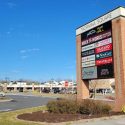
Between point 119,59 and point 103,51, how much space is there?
7.64 feet

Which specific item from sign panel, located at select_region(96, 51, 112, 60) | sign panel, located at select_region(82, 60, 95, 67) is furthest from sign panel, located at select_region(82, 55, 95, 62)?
sign panel, located at select_region(96, 51, 112, 60)

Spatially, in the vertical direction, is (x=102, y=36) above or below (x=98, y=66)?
above

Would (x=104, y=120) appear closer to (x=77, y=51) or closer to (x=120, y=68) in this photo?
(x=120, y=68)

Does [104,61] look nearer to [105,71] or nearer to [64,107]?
[105,71]

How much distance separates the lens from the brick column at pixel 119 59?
20672 mm

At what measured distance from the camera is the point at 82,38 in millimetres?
26062

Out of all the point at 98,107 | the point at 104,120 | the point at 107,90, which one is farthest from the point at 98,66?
the point at 107,90

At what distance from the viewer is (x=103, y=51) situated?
908 inches

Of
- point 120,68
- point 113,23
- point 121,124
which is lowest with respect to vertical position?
point 121,124

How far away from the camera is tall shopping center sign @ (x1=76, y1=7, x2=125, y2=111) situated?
68.7 ft

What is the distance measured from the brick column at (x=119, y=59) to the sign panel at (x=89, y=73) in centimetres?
314

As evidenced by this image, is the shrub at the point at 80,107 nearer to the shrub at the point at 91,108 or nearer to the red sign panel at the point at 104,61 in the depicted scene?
the shrub at the point at 91,108

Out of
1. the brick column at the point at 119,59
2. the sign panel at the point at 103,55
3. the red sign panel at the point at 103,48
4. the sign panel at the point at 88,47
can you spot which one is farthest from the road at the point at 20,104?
the brick column at the point at 119,59

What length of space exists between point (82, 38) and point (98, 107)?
9271mm
